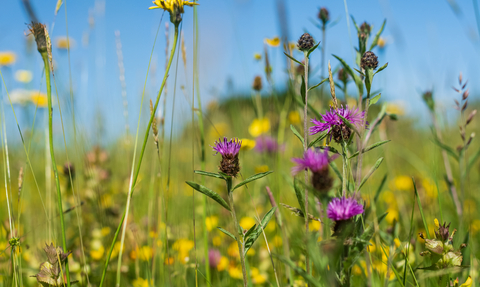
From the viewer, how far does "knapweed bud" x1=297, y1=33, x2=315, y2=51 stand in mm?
818

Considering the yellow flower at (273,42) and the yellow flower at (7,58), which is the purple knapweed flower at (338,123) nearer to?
the yellow flower at (273,42)

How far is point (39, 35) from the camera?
837 mm

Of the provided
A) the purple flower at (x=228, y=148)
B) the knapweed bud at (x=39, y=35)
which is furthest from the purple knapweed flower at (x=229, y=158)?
the knapweed bud at (x=39, y=35)

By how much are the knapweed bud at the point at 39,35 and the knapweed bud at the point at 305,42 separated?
0.65 meters

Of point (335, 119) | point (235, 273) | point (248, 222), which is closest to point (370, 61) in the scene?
point (335, 119)

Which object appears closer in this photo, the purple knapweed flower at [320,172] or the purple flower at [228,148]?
the purple knapweed flower at [320,172]

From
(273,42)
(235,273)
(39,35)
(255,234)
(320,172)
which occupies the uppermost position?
(273,42)

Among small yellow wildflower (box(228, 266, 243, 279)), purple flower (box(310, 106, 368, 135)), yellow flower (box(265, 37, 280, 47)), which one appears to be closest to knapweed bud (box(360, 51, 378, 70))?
purple flower (box(310, 106, 368, 135))

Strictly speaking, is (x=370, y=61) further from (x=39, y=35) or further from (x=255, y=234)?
(x=39, y=35)

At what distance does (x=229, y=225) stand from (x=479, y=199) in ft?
4.72

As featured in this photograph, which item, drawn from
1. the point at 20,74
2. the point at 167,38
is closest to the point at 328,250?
the point at 167,38

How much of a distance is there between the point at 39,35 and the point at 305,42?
70 cm

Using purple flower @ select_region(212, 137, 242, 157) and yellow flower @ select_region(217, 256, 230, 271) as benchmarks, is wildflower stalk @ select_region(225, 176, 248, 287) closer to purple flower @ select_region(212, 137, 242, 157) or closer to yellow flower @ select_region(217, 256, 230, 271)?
purple flower @ select_region(212, 137, 242, 157)

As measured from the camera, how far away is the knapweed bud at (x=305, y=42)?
0.82 meters
